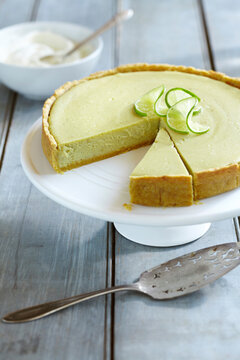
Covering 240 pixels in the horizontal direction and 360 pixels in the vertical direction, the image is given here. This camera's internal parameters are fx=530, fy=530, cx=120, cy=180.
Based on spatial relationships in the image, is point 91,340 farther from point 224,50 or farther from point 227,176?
point 224,50

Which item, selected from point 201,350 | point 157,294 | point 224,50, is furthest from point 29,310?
point 224,50

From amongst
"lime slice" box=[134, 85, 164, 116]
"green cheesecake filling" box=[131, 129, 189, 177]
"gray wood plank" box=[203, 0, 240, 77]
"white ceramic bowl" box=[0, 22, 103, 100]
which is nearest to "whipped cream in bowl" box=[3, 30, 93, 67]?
"white ceramic bowl" box=[0, 22, 103, 100]

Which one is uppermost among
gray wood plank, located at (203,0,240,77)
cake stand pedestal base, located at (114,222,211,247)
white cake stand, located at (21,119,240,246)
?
white cake stand, located at (21,119,240,246)

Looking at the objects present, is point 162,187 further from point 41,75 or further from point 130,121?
point 41,75

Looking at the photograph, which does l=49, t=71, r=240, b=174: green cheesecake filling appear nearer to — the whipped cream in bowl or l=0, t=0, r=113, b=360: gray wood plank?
l=0, t=0, r=113, b=360: gray wood plank

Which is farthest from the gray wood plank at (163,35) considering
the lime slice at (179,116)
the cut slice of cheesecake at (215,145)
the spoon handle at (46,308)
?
the spoon handle at (46,308)

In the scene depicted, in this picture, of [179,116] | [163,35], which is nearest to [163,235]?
[179,116]
